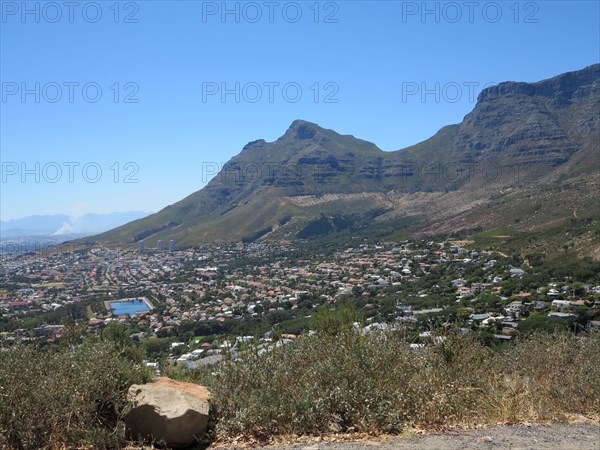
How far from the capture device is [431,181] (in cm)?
12788

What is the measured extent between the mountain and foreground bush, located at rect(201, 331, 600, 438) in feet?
205

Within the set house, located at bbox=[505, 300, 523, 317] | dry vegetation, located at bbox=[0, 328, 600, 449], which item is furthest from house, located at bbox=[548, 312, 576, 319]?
dry vegetation, located at bbox=[0, 328, 600, 449]

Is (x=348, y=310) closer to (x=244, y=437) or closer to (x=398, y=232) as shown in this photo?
(x=244, y=437)

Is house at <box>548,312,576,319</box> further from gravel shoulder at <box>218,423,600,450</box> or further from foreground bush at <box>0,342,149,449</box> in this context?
foreground bush at <box>0,342,149,449</box>

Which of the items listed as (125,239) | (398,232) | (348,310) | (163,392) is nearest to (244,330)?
(348,310)

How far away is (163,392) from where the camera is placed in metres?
5.59

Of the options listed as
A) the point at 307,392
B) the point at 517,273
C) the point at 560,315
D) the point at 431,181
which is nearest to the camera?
the point at 307,392

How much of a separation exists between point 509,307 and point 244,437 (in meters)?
25.2

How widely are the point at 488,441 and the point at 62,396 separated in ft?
15.9

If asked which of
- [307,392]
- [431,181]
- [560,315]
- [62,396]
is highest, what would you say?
[431,181]

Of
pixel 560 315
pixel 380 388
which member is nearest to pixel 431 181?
pixel 560 315

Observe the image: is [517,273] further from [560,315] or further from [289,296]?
[289,296]

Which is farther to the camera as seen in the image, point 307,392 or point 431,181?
point 431,181

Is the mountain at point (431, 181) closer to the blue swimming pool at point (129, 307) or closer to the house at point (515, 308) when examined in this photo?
the house at point (515, 308)
